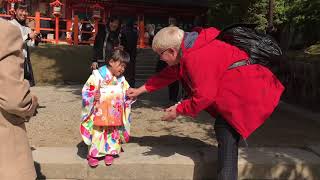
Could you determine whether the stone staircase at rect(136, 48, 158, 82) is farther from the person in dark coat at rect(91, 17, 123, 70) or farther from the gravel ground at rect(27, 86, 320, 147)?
the person in dark coat at rect(91, 17, 123, 70)

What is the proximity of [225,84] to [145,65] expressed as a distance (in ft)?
43.3

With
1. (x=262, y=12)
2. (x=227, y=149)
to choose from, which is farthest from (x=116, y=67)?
(x=262, y=12)

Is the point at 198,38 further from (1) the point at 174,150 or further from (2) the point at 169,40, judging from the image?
(1) the point at 174,150

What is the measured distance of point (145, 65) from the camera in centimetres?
1694

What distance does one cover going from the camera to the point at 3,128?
2607mm

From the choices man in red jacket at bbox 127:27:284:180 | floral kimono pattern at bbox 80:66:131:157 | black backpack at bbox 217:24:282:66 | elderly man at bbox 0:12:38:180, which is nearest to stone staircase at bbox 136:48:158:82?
floral kimono pattern at bbox 80:66:131:157

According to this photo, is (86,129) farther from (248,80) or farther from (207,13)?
(207,13)

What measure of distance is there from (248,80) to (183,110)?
22.5 inches

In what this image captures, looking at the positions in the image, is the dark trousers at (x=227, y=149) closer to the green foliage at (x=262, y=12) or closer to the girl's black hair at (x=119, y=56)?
the girl's black hair at (x=119, y=56)

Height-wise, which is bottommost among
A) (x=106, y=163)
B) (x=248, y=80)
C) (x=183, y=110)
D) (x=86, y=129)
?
(x=106, y=163)

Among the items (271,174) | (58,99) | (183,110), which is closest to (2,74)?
(183,110)

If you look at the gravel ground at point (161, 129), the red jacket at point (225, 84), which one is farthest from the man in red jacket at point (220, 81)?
the gravel ground at point (161, 129)

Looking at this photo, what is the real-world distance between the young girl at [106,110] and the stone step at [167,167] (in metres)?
0.13

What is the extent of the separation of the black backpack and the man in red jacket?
7cm
